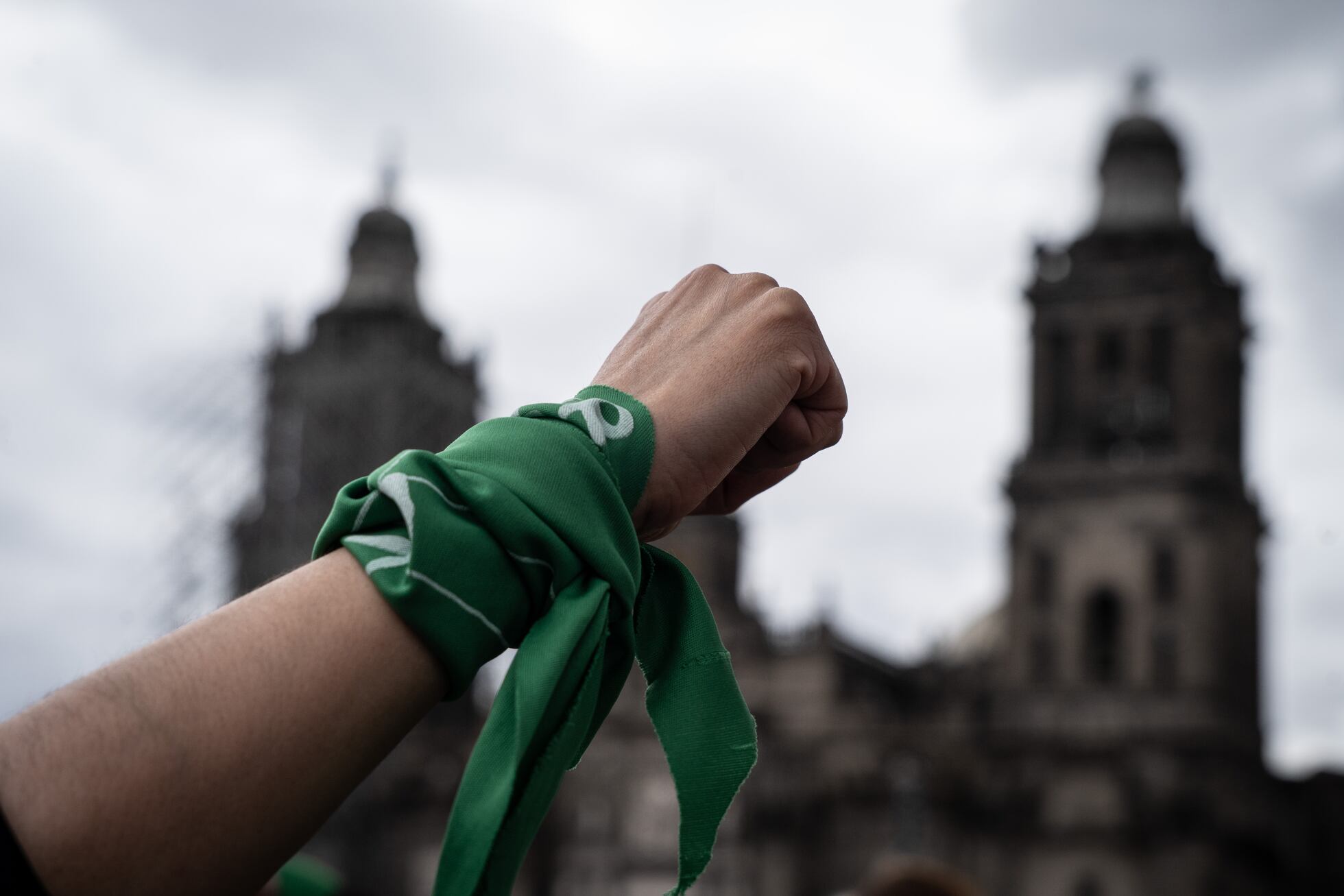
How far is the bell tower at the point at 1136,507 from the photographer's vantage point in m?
33.7

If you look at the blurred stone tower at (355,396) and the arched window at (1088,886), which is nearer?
the blurred stone tower at (355,396)

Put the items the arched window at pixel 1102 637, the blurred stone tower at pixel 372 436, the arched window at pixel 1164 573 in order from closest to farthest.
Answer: the blurred stone tower at pixel 372 436
the arched window at pixel 1164 573
the arched window at pixel 1102 637

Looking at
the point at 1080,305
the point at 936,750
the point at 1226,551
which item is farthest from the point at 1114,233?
the point at 936,750

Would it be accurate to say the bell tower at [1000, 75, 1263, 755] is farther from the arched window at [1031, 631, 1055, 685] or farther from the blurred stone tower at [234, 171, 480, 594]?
the blurred stone tower at [234, 171, 480, 594]

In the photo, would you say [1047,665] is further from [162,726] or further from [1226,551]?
[162,726]

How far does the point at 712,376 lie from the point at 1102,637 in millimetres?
35124

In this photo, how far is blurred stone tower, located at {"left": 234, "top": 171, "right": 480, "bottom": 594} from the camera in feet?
86.3

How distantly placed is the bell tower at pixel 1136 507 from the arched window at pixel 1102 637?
0.12ft

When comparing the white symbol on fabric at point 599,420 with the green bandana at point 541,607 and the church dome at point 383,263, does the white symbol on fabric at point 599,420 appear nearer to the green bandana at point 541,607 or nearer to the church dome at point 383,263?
the green bandana at point 541,607

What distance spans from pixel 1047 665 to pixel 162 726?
34.7 meters

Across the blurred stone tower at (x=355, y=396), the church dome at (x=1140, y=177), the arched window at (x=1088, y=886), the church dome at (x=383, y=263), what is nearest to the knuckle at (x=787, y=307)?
the blurred stone tower at (x=355, y=396)

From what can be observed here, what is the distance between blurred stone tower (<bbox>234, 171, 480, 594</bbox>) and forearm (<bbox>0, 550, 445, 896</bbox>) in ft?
64.2

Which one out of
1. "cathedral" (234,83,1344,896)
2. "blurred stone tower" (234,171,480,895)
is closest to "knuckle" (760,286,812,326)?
"blurred stone tower" (234,171,480,895)

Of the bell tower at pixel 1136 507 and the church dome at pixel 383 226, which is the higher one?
the church dome at pixel 383 226
